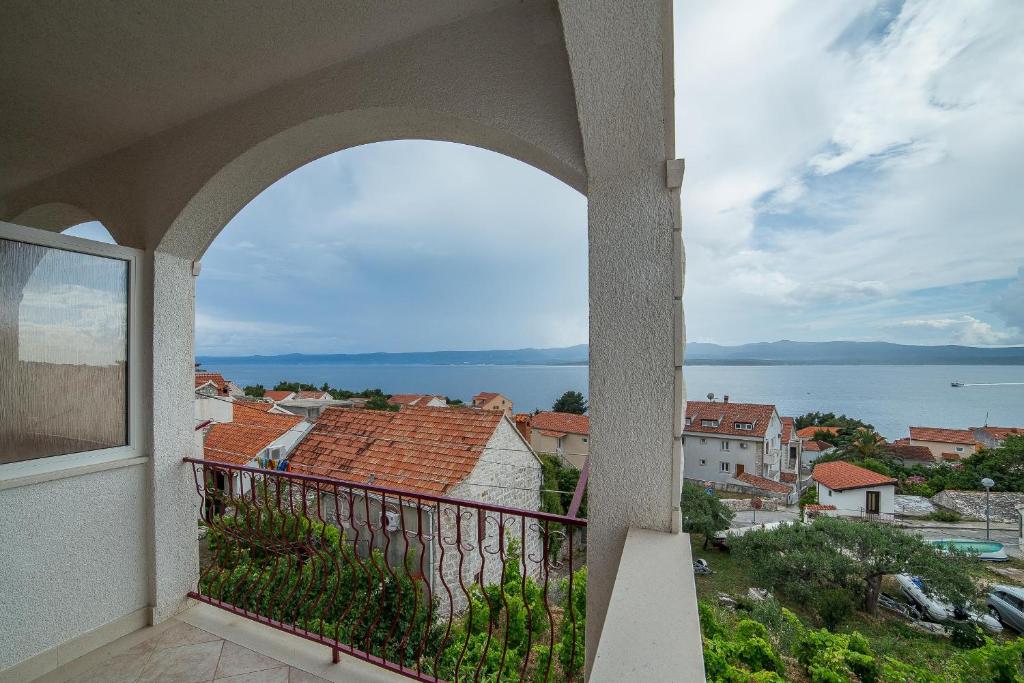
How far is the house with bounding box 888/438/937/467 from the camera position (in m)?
9.30

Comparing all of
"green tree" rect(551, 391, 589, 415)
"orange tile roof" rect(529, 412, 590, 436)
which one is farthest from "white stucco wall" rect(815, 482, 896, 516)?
"green tree" rect(551, 391, 589, 415)

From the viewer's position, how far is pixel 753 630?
2.77m

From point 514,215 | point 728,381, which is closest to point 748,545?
point 728,381

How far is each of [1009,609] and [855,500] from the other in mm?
3180

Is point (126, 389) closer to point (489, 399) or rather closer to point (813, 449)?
point (489, 399)

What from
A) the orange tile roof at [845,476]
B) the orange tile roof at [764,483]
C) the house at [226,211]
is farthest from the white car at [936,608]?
the house at [226,211]

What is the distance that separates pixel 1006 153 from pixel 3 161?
1470cm

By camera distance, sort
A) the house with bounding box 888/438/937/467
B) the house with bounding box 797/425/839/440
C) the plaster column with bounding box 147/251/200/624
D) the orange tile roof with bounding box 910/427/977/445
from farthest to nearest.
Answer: the house with bounding box 797/425/839/440 → the house with bounding box 888/438/937/467 → the orange tile roof with bounding box 910/427/977/445 → the plaster column with bounding box 147/251/200/624

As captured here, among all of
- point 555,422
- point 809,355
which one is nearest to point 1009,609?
point 809,355

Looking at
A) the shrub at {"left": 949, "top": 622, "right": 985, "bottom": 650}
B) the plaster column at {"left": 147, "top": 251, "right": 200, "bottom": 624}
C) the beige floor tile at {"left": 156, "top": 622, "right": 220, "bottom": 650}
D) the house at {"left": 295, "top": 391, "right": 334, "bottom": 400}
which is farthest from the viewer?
the house at {"left": 295, "top": 391, "right": 334, "bottom": 400}

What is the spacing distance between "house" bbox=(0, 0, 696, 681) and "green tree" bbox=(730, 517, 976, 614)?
28.2 feet

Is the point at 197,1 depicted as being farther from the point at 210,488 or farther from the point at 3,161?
the point at 210,488

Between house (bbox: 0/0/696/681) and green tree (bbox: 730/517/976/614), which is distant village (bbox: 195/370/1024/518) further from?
green tree (bbox: 730/517/976/614)

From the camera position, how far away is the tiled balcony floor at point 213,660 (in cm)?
175
